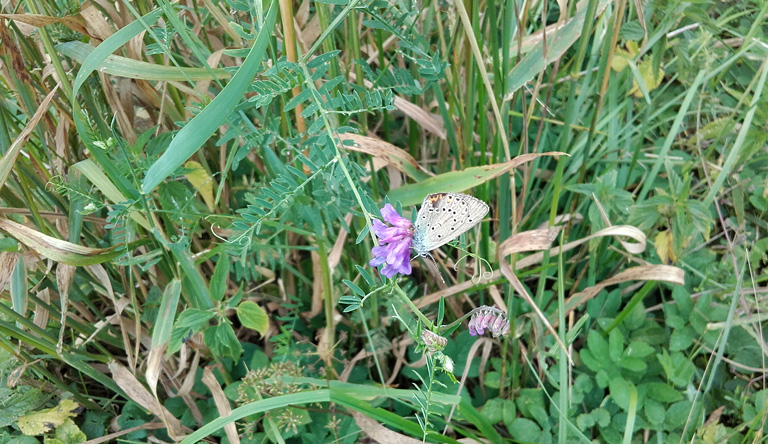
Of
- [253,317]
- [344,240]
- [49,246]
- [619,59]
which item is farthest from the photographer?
[619,59]

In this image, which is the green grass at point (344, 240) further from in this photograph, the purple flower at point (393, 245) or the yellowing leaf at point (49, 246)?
the purple flower at point (393, 245)

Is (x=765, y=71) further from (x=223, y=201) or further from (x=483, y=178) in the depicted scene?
(x=223, y=201)

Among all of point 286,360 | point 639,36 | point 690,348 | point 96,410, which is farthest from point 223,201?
point 690,348

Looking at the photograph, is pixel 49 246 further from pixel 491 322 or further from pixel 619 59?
pixel 619 59

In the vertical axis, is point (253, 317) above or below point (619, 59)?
below

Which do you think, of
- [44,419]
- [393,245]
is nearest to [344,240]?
[393,245]

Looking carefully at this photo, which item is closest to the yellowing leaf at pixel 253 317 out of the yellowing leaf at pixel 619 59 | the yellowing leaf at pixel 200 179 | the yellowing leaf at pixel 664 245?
the yellowing leaf at pixel 200 179

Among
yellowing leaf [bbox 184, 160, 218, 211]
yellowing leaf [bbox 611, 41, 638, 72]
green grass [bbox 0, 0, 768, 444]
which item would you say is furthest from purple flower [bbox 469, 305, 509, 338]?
yellowing leaf [bbox 611, 41, 638, 72]
